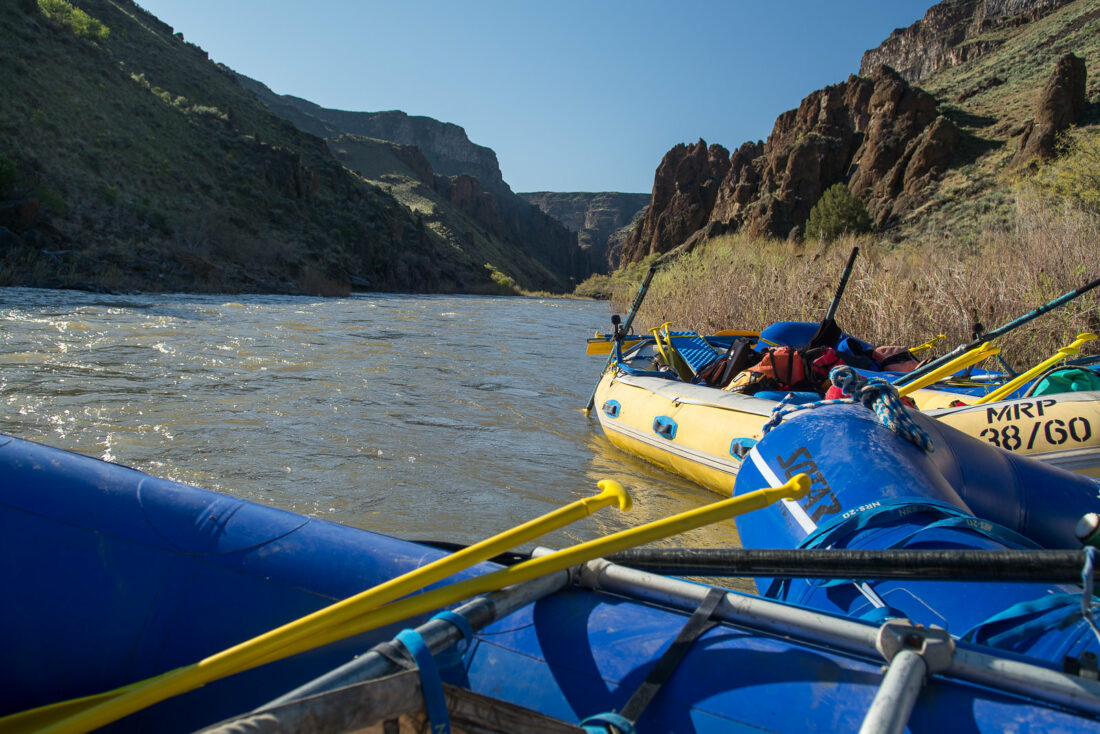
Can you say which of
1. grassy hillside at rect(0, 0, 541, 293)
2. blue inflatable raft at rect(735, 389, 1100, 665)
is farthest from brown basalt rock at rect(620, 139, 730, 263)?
blue inflatable raft at rect(735, 389, 1100, 665)

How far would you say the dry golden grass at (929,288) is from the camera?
6.62 m

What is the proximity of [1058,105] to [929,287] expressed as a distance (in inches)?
1018

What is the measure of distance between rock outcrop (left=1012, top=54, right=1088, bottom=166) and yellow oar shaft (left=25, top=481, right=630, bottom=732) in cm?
3196

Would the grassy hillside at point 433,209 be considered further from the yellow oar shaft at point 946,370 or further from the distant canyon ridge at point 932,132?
the yellow oar shaft at point 946,370

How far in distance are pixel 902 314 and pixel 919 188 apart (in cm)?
2977

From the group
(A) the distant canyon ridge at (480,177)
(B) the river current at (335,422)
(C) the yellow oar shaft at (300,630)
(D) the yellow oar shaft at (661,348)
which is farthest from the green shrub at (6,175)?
(A) the distant canyon ridge at (480,177)

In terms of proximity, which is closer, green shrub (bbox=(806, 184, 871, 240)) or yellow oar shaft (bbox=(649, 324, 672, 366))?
yellow oar shaft (bbox=(649, 324, 672, 366))

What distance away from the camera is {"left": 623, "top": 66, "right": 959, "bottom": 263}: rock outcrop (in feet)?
110

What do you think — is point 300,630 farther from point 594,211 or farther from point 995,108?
point 594,211

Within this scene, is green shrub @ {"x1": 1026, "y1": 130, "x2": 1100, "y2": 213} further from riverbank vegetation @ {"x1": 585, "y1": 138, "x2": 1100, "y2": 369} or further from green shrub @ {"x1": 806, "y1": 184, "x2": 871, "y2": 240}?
green shrub @ {"x1": 806, "y1": 184, "x2": 871, "y2": 240}

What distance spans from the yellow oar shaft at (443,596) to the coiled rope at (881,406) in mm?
951

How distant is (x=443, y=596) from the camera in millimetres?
1217

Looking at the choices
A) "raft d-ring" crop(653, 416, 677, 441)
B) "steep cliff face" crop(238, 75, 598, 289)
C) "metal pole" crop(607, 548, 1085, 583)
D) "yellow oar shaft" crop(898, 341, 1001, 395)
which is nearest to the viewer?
"metal pole" crop(607, 548, 1085, 583)

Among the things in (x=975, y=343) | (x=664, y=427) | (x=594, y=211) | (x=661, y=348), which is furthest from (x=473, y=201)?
(x=975, y=343)
